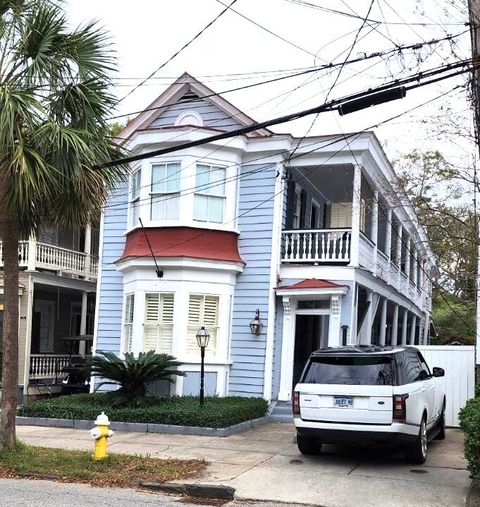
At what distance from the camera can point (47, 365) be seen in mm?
20750

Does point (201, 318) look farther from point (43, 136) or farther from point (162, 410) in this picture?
point (43, 136)

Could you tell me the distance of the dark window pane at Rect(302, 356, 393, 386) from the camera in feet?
30.4

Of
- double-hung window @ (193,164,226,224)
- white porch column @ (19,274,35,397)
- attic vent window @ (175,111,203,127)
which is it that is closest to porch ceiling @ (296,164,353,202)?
double-hung window @ (193,164,226,224)

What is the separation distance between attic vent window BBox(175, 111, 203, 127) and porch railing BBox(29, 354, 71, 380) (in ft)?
29.6

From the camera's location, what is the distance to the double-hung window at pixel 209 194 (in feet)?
50.9

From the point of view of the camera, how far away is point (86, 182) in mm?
9883

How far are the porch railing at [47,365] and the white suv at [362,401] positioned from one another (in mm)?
12513

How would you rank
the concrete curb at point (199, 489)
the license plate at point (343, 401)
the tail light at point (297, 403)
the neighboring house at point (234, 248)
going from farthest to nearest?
1. the neighboring house at point (234, 248)
2. the tail light at point (297, 403)
3. the license plate at point (343, 401)
4. the concrete curb at point (199, 489)

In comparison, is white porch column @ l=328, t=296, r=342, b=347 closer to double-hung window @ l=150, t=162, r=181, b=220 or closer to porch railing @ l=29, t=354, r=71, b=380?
double-hung window @ l=150, t=162, r=181, b=220

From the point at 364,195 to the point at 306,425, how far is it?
8.45 meters

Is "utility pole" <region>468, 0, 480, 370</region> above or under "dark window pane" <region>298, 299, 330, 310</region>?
above

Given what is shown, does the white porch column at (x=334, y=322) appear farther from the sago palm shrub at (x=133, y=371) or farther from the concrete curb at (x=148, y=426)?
the sago palm shrub at (x=133, y=371)

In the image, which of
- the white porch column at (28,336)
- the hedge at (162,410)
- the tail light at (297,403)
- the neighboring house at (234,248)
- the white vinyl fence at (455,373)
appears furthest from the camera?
the white porch column at (28,336)

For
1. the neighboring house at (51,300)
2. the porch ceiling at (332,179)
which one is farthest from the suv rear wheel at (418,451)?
the neighboring house at (51,300)
